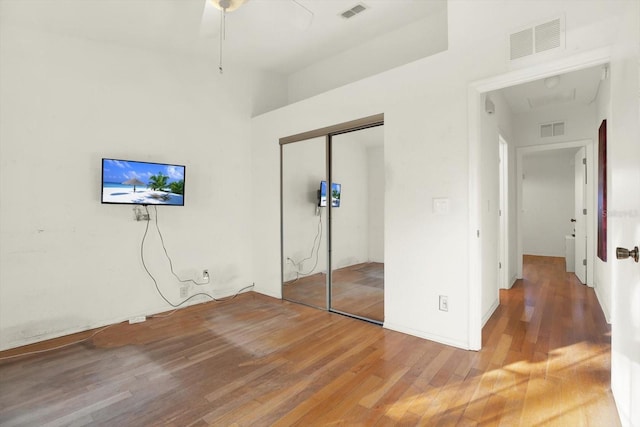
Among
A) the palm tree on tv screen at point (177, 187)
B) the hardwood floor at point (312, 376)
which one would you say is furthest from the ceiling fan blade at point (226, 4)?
the hardwood floor at point (312, 376)

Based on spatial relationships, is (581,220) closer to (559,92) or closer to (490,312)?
(559,92)

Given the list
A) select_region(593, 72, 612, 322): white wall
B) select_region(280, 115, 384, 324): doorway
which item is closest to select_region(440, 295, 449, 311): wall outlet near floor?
select_region(280, 115, 384, 324): doorway

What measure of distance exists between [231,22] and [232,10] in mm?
1168

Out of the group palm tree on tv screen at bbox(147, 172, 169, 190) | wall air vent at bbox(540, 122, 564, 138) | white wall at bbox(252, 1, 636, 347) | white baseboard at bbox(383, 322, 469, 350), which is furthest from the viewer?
wall air vent at bbox(540, 122, 564, 138)

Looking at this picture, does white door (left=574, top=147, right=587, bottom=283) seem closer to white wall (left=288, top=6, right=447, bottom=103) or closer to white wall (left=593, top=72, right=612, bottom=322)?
white wall (left=593, top=72, right=612, bottom=322)

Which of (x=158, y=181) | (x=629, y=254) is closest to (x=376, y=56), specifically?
(x=158, y=181)

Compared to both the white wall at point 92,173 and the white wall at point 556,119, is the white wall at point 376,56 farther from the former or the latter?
the white wall at point 556,119

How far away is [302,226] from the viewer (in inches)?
161

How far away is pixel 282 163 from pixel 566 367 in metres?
3.38

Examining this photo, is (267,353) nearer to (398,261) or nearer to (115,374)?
(115,374)

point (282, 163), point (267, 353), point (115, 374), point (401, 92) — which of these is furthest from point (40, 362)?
point (401, 92)

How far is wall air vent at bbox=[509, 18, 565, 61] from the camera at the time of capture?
6.97 feet

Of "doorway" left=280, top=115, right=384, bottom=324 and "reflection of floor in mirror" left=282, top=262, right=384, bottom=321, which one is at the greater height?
"doorway" left=280, top=115, right=384, bottom=324

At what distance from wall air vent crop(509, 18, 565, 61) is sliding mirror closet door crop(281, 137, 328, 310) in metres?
2.18
